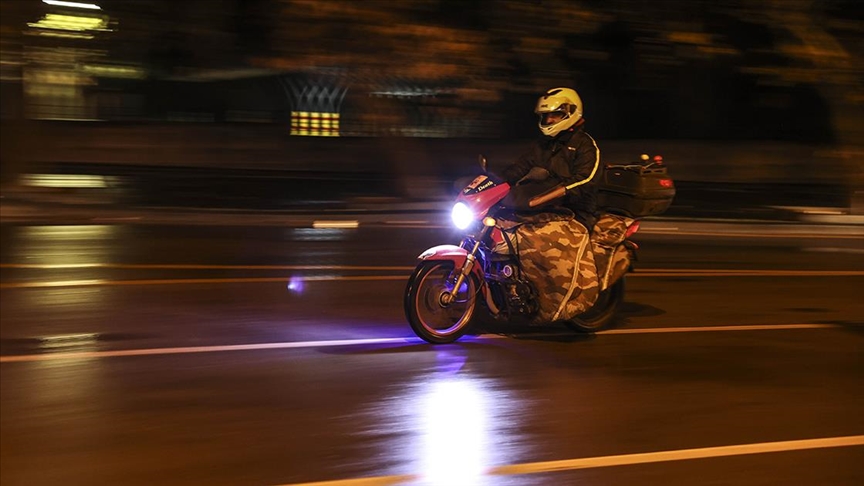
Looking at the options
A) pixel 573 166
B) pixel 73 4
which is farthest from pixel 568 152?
pixel 73 4

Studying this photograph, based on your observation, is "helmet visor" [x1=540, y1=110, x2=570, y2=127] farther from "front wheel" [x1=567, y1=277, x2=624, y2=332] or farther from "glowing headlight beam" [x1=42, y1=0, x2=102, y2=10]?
"glowing headlight beam" [x1=42, y1=0, x2=102, y2=10]

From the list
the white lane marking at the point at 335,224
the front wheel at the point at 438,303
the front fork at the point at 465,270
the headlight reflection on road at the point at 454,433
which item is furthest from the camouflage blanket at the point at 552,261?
the white lane marking at the point at 335,224

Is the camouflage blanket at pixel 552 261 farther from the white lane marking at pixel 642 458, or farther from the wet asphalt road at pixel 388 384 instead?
the white lane marking at pixel 642 458

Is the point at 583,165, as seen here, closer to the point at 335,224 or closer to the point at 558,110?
the point at 558,110

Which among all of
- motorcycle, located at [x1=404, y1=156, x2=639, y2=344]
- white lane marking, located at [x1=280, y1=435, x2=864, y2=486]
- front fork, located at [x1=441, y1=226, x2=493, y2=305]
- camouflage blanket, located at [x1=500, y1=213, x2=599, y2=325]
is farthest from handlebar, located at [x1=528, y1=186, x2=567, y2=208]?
white lane marking, located at [x1=280, y1=435, x2=864, y2=486]

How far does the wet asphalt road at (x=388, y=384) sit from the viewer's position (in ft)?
16.9

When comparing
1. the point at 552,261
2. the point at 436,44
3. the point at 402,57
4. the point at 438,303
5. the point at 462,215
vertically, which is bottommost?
the point at 438,303

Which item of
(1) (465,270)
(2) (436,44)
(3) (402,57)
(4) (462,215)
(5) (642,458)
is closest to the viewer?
(5) (642,458)

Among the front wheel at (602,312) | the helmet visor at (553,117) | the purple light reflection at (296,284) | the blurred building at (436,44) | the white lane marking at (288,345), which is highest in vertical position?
the blurred building at (436,44)

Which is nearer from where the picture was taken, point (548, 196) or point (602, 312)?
point (548, 196)

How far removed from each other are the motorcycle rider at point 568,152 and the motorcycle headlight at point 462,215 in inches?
24.4

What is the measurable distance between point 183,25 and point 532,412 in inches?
488

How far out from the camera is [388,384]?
661 centimetres

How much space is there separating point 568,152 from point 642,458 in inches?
117
